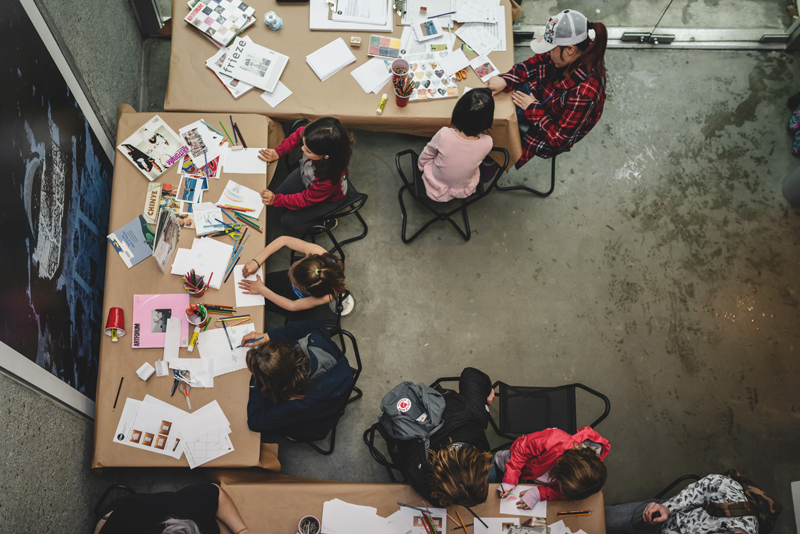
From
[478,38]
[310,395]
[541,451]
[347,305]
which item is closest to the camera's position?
[310,395]

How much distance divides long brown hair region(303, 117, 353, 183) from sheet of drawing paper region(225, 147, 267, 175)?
0.32 m

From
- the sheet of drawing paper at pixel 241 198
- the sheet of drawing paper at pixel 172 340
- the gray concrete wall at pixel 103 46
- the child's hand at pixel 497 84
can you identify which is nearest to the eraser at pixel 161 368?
the sheet of drawing paper at pixel 172 340

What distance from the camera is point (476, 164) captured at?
9.13 ft

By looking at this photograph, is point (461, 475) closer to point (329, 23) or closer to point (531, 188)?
point (531, 188)

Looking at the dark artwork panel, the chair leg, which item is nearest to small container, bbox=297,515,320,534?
the dark artwork panel

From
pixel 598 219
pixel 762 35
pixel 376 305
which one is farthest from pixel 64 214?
pixel 762 35

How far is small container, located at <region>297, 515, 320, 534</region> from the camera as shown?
2.21 metres

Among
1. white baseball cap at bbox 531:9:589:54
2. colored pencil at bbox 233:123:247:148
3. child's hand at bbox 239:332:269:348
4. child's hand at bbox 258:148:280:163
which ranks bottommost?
child's hand at bbox 239:332:269:348

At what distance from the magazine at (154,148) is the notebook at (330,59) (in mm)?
871

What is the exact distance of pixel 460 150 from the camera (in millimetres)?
2695

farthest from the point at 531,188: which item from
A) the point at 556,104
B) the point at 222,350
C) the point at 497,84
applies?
the point at 222,350

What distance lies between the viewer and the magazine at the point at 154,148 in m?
2.58

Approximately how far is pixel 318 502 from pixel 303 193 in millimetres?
1603

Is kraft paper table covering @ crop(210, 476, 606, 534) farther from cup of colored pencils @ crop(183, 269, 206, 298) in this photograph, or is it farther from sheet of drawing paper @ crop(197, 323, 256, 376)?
cup of colored pencils @ crop(183, 269, 206, 298)
